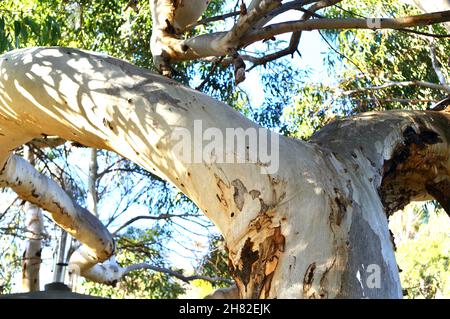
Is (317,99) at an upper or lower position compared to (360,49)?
lower

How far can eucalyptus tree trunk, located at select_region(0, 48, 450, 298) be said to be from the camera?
1.92 m

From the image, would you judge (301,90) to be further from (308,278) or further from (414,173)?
(308,278)

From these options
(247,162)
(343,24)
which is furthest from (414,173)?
(247,162)

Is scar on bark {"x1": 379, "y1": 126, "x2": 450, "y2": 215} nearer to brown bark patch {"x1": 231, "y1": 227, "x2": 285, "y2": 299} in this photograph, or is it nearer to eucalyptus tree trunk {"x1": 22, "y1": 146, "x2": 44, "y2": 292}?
brown bark patch {"x1": 231, "y1": 227, "x2": 285, "y2": 299}

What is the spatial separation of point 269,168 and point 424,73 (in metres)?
6.27

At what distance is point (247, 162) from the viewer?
202 centimetres

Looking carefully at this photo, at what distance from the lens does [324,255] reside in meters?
1.89

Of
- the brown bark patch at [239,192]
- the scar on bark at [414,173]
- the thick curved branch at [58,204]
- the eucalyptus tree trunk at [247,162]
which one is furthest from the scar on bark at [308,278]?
the thick curved branch at [58,204]

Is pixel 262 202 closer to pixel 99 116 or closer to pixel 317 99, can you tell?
pixel 99 116

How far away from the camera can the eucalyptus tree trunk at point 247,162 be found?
1.92 metres

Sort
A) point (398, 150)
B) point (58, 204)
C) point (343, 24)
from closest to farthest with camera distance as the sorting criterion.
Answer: point (398, 150) < point (343, 24) < point (58, 204)

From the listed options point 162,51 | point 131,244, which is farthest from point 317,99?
point 162,51

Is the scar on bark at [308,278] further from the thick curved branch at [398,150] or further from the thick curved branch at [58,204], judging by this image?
the thick curved branch at [58,204]

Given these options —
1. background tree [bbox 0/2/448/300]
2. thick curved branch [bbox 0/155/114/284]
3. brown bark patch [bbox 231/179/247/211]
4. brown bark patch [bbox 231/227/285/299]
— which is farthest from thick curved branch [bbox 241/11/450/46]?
background tree [bbox 0/2/448/300]
